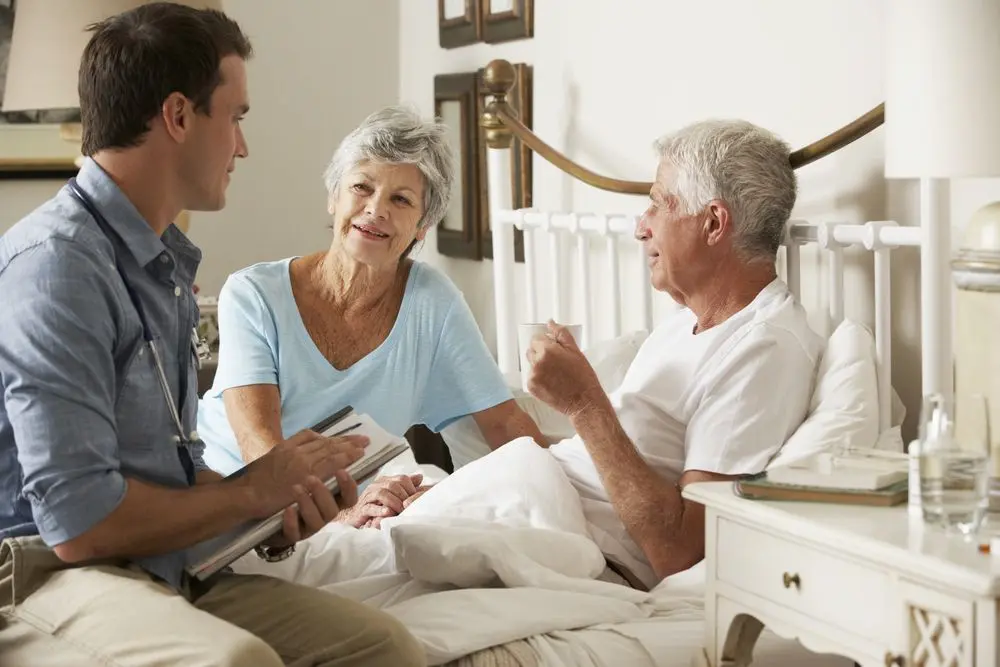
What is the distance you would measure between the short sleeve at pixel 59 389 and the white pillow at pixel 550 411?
1.23 m

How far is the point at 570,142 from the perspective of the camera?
328 cm

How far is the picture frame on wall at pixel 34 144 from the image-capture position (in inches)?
153

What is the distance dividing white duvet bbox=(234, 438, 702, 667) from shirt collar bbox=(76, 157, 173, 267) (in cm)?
50

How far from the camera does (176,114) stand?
169 cm

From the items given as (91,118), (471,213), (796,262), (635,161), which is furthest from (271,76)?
(91,118)

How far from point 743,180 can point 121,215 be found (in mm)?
1015

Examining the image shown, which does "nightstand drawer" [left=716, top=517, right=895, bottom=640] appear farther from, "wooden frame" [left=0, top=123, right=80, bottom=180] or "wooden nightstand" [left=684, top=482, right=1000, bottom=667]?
"wooden frame" [left=0, top=123, right=80, bottom=180]

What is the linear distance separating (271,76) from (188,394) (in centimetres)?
257

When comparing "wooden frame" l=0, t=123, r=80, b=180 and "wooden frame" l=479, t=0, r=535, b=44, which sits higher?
"wooden frame" l=479, t=0, r=535, b=44

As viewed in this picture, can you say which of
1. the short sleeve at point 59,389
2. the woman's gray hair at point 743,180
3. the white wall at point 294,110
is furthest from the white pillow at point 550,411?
the white wall at point 294,110

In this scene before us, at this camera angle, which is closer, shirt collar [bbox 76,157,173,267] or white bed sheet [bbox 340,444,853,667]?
shirt collar [bbox 76,157,173,267]

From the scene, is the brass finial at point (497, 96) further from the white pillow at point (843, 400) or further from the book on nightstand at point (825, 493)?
the book on nightstand at point (825, 493)

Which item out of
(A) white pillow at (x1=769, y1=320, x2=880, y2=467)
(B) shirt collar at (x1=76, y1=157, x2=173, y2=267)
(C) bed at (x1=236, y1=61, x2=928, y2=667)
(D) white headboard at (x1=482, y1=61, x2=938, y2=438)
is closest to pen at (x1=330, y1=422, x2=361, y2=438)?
(C) bed at (x1=236, y1=61, x2=928, y2=667)

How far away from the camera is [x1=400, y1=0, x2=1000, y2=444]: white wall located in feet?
7.55
